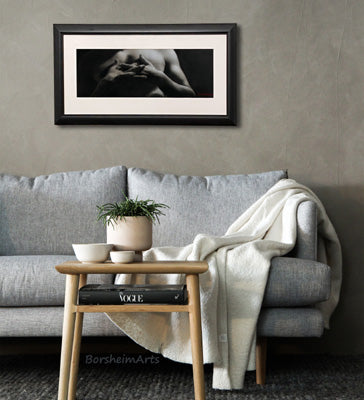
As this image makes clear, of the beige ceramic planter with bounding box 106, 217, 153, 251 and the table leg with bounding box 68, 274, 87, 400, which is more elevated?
the beige ceramic planter with bounding box 106, 217, 153, 251

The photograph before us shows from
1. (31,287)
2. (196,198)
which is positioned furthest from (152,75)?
(31,287)

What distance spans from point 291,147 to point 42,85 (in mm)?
1396

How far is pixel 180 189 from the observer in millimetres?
2715

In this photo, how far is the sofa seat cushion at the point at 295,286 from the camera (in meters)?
2.06

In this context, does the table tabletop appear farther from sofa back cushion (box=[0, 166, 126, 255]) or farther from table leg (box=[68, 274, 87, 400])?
sofa back cushion (box=[0, 166, 126, 255])

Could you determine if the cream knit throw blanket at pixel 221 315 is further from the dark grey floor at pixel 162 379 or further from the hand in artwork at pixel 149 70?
the hand in artwork at pixel 149 70

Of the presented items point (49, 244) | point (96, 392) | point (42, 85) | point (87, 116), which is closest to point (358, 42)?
point (87, 116)

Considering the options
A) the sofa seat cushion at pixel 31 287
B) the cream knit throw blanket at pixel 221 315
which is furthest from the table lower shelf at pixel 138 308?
the sofa seat cushion at pixel 31 287

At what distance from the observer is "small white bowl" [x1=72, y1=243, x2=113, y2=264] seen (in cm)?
189

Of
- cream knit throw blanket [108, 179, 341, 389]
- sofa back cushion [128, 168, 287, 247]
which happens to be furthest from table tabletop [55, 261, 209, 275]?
sofa back cushion [128, 168, 287, 247]

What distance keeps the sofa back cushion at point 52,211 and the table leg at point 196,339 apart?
0.96 metres

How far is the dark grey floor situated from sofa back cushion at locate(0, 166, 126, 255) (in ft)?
1.84

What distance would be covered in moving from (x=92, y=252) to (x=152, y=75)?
4.56ft

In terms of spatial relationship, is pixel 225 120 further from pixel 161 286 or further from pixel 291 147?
pixel 161 286
